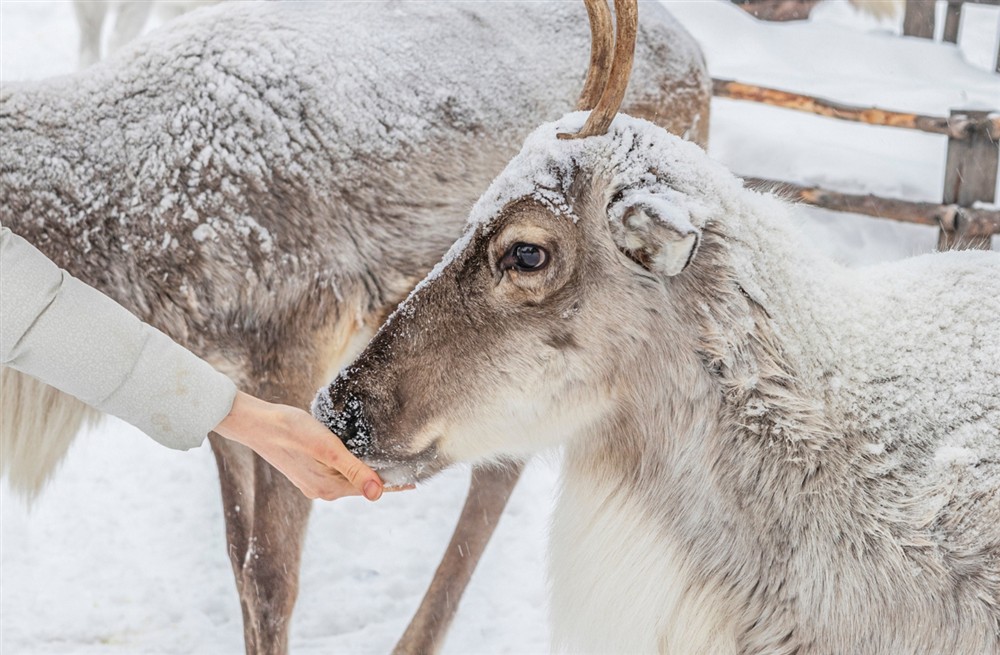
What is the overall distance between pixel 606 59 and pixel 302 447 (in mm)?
911

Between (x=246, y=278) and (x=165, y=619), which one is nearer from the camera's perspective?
(x=246, y=278)

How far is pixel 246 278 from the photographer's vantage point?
308 cm

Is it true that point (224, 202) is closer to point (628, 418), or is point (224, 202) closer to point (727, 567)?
point (628, 418)

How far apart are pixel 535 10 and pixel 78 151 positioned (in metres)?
1.50

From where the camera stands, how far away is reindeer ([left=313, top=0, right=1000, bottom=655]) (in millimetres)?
1800

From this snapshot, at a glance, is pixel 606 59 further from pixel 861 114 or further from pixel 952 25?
pixel 952 25

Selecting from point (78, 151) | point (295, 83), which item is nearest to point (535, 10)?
point (295, 83)

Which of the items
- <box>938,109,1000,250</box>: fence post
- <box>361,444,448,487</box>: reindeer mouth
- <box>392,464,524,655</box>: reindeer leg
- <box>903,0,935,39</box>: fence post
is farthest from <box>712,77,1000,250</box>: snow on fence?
<box>361,444,448,487</box>: reindeer mouth

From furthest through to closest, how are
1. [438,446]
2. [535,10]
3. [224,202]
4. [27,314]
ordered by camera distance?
[535,10] < [224,202] < [438,446] < [27,314]

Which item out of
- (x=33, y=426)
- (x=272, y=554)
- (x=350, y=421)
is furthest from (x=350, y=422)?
(x=33, y=426)

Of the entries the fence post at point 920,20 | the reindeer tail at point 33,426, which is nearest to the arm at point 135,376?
the reindeer tail at point 33,426

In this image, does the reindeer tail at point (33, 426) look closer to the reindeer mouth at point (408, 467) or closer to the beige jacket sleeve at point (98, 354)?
the beige jacket sleeve at point (98, 354)

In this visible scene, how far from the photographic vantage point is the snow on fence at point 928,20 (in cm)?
824

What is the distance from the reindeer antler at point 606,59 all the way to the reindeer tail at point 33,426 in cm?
201
